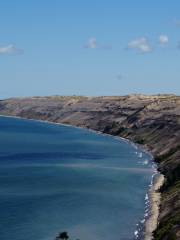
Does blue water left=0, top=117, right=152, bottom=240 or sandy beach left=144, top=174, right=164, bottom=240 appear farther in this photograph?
blue water left=0, top=117, right=152, bottom=240

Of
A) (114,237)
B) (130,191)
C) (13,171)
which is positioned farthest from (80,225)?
(13,171)

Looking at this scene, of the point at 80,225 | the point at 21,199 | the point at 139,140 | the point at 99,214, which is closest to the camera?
the point at 80,225

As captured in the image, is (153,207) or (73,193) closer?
(153,207)

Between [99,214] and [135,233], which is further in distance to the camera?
[99,214]

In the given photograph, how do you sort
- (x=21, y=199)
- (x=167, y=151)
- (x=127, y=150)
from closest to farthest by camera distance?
(x=21, y=199)
(x=167, y=151)
(x=127, y=150)

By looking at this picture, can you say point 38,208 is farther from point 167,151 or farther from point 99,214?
point 167,151

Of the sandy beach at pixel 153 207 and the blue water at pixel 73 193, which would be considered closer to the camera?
the sandy beach at pixel 153 207

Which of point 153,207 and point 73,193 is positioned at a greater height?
point 73,193
